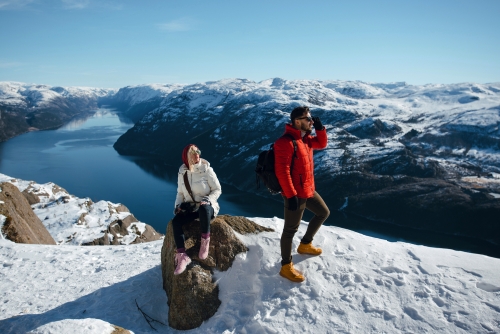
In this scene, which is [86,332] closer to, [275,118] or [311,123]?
[311,123]

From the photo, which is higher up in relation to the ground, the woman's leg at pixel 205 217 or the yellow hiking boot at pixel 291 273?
the woman's leg at pixel 205 217

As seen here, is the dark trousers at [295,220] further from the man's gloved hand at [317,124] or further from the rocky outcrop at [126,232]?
the rocky outcrop at [126,232]

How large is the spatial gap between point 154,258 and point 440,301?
385 inches

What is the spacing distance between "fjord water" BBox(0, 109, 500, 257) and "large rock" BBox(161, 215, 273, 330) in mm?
76948

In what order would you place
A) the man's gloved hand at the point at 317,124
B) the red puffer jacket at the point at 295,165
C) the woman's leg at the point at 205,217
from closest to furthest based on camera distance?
the red puffer jacket at the point at 295,165 < the man's gloved hand at the point at 317,124 < the woman's leg at the point at 205,217

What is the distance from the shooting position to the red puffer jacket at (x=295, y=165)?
Result: 6.59 metres

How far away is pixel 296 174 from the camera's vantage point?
6879mm

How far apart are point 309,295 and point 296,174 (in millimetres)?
2759

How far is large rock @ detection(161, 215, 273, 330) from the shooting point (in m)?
7.17

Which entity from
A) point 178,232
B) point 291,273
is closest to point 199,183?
point 178,232

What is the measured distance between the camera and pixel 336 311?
21.2ft

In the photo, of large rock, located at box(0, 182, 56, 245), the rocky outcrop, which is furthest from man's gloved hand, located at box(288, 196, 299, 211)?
the rocky outcrop

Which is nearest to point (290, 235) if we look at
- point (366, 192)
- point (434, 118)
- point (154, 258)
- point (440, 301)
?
point (440, 301)

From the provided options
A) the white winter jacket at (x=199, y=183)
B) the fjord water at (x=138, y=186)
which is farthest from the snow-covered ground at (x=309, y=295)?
the fjord water at (x=138, y=186)
